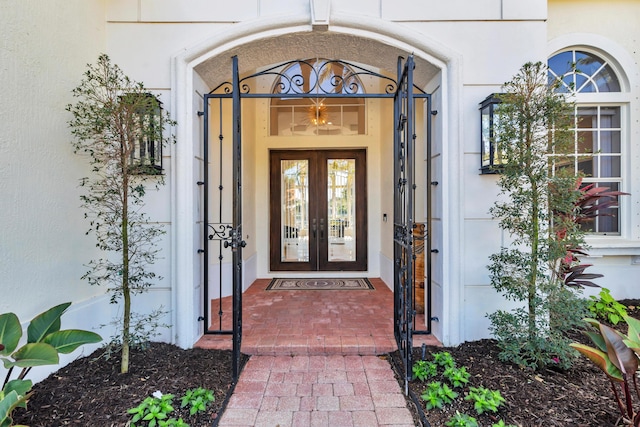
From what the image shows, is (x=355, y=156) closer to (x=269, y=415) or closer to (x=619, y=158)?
(x=619, y=158)

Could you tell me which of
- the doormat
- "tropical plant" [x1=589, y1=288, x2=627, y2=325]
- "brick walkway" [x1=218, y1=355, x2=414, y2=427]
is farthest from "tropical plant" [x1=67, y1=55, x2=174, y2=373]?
"tropical plant" [x1=589, y1=288, x2=627, y2=325]

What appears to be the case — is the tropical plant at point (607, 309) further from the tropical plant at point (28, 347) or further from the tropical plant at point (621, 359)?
the tropical plant at point (28, 347)

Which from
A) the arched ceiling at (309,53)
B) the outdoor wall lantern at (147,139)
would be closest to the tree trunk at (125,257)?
the outdoor wall lantern at (147,139)

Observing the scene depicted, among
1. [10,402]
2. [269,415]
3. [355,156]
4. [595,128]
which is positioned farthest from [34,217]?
[595,128]

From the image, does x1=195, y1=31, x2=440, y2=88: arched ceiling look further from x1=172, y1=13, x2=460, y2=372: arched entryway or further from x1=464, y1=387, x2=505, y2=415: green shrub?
x1=464, y1=387, x2=505, y2=415: green shrub

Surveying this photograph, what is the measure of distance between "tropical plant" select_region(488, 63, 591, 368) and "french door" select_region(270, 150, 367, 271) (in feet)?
10.4

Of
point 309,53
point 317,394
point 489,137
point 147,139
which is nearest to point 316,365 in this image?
point 317,394

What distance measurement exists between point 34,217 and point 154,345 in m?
1.33

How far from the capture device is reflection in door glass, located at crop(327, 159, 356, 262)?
5.47 m

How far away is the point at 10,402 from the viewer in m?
1.41

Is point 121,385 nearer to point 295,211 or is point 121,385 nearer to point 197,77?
point 197,77

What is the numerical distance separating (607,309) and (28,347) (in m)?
4.62

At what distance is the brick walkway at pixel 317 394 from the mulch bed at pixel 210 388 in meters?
0.13

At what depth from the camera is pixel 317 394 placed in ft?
7.00
